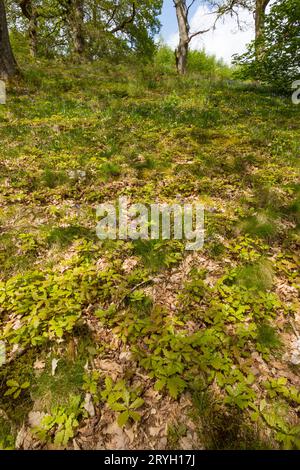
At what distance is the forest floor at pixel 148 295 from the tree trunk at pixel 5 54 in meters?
3.67

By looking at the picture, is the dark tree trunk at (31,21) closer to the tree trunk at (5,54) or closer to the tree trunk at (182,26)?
the tree trunk at (182,26)

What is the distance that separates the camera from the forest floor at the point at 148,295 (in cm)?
260

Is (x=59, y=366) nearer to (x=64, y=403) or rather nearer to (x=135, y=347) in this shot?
(x=64, y=403)

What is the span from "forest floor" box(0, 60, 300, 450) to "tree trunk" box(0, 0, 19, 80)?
3.67m

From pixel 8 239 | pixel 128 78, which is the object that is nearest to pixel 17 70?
pixel 128 78

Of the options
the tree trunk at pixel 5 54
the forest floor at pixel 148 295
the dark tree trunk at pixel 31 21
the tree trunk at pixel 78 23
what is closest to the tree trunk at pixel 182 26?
the tree trunk at pixel 78 23

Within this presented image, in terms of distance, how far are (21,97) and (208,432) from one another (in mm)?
10505

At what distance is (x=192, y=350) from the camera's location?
3035 mm

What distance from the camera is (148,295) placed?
374 centimetres

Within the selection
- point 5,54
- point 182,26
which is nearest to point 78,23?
point 182,26

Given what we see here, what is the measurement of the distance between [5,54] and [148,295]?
1023cm

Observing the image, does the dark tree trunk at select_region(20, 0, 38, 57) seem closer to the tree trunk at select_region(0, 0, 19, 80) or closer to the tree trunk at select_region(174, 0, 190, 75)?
the tree trunk at select_region(174, 0, 190, 75)

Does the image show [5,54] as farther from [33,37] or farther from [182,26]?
[33,37]

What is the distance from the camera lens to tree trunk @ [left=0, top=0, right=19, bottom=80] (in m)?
8.99
